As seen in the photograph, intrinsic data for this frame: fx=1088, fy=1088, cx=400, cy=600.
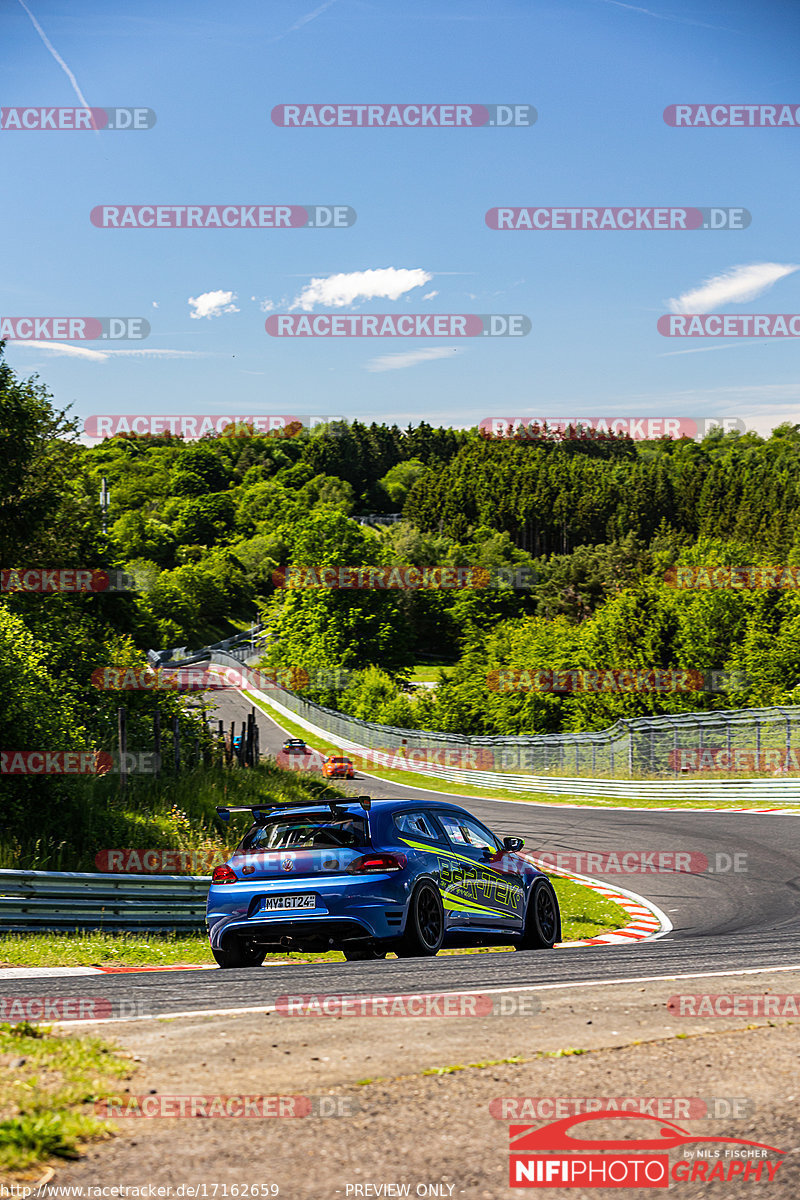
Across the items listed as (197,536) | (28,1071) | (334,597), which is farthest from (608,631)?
(197,536)

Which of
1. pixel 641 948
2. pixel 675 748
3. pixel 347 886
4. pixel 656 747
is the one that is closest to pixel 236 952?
pixel 347 886

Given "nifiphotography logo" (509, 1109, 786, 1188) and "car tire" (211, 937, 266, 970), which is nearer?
"nifiphotography logo" (509, 1109, 786, 1188)

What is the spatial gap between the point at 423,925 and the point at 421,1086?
4826mm

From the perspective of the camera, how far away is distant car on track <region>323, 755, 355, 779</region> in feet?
167

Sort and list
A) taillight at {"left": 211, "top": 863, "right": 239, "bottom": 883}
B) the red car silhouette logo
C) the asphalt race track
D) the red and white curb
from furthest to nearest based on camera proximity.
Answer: the red and white curb < taillight at {"left": 211, "top": 863, "right": 239, "bottom": 883} < the asphalt race track < the red car silhouette logo

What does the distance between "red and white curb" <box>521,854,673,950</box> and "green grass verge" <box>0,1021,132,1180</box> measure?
23.5 feet

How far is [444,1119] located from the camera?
3.99 meters

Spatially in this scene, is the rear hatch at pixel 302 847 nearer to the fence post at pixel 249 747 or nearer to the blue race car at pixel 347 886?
the blue race car at pixel 347 886

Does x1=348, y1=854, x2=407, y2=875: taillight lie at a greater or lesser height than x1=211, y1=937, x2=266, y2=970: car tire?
greater

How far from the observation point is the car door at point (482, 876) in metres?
9.90

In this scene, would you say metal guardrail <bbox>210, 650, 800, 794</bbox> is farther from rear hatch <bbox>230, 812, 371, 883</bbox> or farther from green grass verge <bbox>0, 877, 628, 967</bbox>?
rear hatch <bbox>230, 812, 371, 883</bbox>

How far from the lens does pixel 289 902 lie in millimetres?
8836

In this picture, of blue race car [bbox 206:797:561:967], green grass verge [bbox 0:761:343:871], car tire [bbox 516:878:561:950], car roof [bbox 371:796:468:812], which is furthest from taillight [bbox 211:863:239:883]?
green grass verge [bbox 0:761:343:871]

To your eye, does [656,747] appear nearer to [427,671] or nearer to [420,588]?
[427,671]
